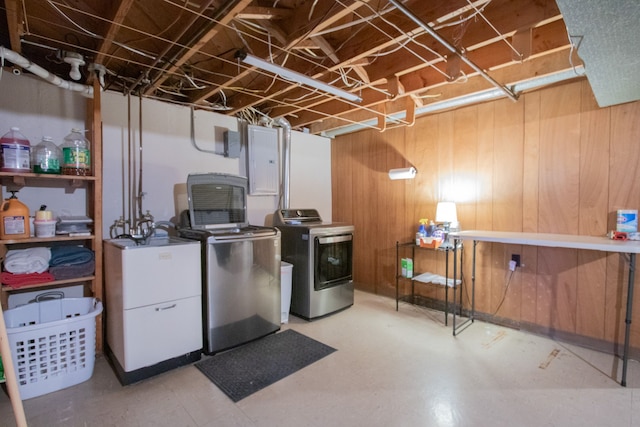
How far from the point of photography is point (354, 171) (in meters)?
4.27

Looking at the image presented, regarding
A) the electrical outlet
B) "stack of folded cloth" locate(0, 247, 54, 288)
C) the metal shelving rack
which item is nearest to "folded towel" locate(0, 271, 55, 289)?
"stack of folded cloth" locate(0, 247, 54, 288)

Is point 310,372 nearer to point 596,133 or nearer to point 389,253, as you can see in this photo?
point 389,253

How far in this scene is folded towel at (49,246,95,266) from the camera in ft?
7.30

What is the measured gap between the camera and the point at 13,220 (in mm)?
2021

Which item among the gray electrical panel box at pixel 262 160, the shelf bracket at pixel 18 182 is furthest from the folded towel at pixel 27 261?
the gray electrical panel box at pixel 262 160

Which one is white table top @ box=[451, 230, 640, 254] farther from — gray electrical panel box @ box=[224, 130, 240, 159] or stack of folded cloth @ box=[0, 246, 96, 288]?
stack of folded cloth @ box=[0, 246, 96, 288]

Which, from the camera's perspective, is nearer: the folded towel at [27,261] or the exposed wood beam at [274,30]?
the exposed wood beam at [274,30]

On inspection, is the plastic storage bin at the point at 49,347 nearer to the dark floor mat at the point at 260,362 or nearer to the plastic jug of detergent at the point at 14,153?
the dark floor mat at the point at 260,362

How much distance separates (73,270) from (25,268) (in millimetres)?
258

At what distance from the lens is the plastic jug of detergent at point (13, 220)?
2.00 m

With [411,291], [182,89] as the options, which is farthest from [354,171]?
[182,89]

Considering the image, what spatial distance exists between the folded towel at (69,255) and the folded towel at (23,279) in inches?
4.8

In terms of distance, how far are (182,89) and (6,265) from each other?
1902 mm

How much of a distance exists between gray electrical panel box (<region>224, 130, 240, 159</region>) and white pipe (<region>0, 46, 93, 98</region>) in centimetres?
121
